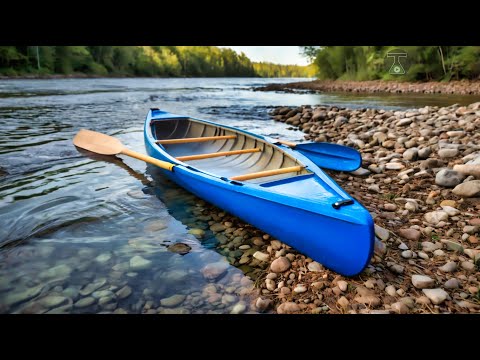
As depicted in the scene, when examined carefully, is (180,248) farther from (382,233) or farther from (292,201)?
(382,233)

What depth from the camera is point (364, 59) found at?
35875mm

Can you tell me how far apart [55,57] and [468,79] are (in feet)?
181

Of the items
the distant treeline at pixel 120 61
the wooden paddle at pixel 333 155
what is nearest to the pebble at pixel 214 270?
the wooden paddle at pixel 333 155

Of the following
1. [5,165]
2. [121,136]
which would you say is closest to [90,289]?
[5,165]

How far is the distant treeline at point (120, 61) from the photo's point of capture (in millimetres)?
44531

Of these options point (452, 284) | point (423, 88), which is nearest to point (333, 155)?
point (452, 284)

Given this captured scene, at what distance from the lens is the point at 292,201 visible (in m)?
2.98

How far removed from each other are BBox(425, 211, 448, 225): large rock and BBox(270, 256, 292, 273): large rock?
1.81 m

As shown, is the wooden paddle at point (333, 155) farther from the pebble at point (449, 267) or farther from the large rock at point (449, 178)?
the pebble at point (449, 267)

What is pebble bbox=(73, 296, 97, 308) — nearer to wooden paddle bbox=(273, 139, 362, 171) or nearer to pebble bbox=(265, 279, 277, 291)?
pebble bbox=(265, 279, 277, 291)

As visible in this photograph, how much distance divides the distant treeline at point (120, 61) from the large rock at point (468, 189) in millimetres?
51246

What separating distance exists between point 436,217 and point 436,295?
1.36 m
